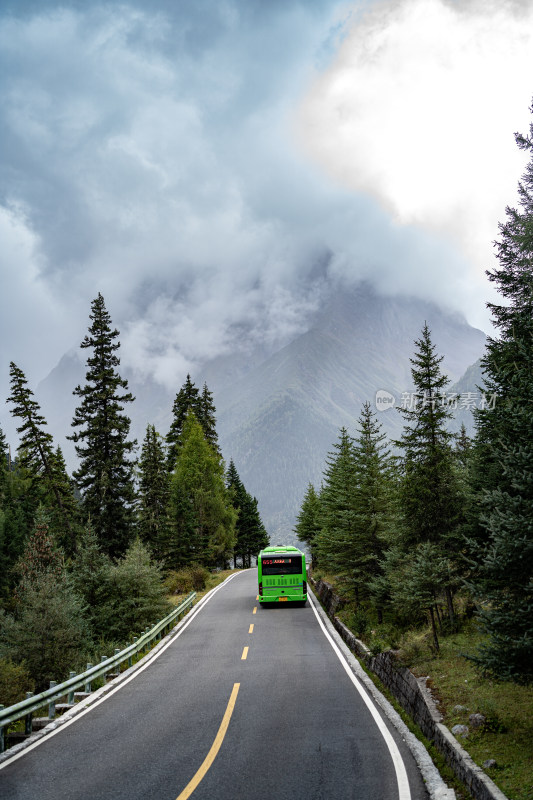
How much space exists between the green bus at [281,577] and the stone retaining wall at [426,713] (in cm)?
1062

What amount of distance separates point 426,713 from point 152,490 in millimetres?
44575

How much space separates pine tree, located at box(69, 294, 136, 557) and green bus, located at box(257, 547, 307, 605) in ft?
34.3

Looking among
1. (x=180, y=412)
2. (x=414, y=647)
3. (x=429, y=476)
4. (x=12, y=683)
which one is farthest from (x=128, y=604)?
(x=180, y=412)

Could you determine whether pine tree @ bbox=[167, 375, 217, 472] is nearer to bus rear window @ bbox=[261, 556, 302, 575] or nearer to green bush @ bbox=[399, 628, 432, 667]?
bus rear window @ bbox=[261, 556, 302, 575]

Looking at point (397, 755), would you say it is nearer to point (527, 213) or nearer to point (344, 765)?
point (344, 765)

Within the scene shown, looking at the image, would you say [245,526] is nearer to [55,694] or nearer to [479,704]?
[55,694]

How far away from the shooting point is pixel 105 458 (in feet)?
109

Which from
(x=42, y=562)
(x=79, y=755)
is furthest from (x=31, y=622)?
(x=79, y=755)

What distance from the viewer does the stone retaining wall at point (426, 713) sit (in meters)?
6.80

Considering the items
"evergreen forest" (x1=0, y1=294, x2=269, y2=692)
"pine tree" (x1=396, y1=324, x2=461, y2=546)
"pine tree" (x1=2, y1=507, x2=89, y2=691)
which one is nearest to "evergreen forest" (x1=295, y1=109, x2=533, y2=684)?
"pine tree" (x1=396, y1=324, x2=461, y2=546)

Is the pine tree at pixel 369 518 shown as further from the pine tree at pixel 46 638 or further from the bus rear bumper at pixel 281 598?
the pine tree at pixel 46 638

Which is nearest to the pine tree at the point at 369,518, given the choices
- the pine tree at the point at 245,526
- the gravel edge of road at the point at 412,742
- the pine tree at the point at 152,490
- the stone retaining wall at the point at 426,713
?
the stone retaining wall at the point at 426,713

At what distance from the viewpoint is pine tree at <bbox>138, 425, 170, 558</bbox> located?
165ft

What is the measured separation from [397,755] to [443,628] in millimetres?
10032
